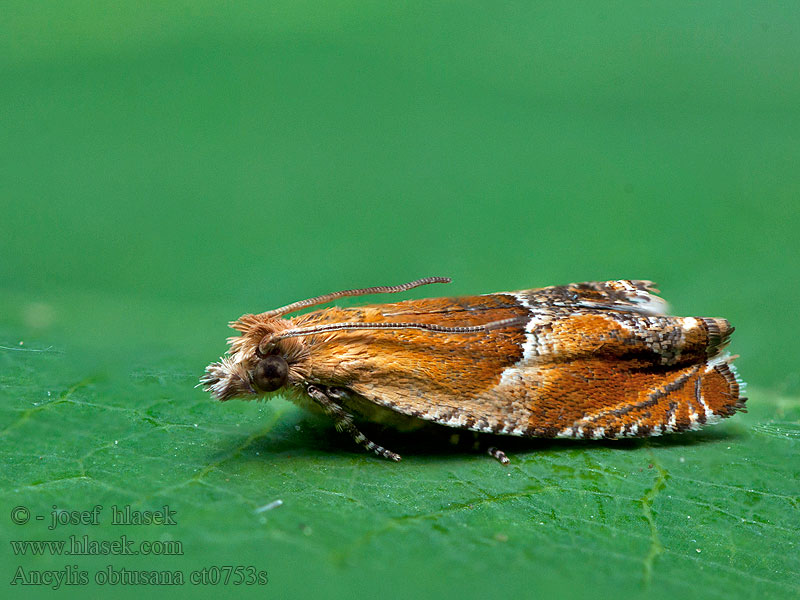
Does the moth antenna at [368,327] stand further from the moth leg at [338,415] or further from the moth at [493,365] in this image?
the moth leg at [338,415]

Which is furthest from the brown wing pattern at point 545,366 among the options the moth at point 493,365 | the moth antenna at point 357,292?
the moth antenna at point 357,292

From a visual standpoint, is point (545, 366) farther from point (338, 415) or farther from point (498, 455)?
point (338, 415)

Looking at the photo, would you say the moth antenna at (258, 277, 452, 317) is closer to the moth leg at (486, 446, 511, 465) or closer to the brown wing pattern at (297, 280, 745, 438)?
the brown wing pattern at (297, 280, 745, 438)

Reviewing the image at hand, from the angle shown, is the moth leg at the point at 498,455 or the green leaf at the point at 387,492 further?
the moth leg at the point at 498,455

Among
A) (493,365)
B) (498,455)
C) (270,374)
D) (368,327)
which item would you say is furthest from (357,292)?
(498,455)

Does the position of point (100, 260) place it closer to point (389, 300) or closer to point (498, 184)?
point (389, 300)

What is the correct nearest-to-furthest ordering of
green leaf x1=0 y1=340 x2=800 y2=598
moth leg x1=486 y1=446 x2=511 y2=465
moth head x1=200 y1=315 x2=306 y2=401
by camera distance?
green leaf x1=0 y1=340 x2=800 y2=598
moth leg x1=486 y1=446 x2=511 y2=465
moth head x1=200 y1=315 x2=306 y2=401

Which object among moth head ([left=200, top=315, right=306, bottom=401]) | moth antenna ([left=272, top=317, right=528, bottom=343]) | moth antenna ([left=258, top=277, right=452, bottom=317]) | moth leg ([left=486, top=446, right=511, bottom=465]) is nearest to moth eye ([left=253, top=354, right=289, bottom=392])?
moth head ([left=200, top=315, right=306, bottom=401])

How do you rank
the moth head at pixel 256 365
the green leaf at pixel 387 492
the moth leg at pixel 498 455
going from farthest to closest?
the moth head at pixel 256 365 → the moth leg at pixel 498 455 → the green leaf at pixel 387 492
